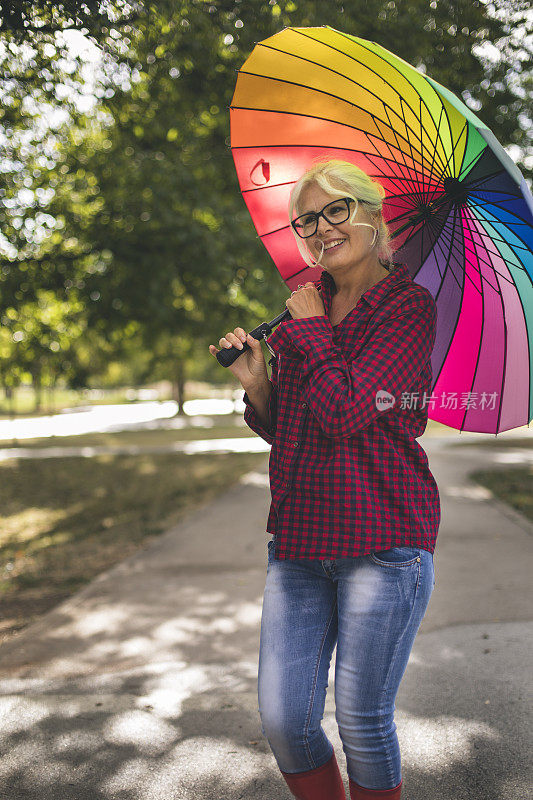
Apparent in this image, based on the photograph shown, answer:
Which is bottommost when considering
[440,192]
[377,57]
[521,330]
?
[521,330]

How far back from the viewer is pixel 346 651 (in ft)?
6.13

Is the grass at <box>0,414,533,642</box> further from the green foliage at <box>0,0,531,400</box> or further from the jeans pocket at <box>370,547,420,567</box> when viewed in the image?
the jeans pocket at <box>370,547,420,567</box>

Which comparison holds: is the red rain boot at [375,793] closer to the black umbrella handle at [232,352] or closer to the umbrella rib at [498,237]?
the black umbrella handle at [232,352]

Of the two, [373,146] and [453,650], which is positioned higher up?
[373,146]

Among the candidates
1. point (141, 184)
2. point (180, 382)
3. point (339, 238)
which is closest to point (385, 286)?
point (339, 238)

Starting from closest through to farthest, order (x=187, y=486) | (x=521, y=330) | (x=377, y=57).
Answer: (x=377, y=57)
(x=521, y=330)
(x=187, y=486)

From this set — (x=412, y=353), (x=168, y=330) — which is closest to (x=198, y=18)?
(x=412, y=353)

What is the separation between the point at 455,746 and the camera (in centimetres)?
296

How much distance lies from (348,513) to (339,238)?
0.78 metres

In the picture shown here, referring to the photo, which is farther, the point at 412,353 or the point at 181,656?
the point at 181,656

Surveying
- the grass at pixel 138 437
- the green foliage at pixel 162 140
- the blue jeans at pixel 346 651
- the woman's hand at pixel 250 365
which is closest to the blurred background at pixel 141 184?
the green foliage at pixel 162 140

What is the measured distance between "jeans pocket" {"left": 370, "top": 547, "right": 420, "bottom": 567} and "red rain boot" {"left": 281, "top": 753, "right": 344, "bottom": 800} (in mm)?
639

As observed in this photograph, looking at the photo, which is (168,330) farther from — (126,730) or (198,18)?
(126,730)

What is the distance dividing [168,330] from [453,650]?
890 centimetres
